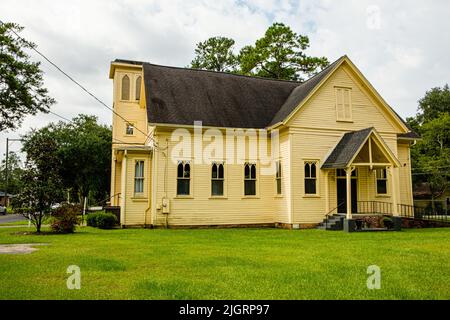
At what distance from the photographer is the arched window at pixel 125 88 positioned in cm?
2494

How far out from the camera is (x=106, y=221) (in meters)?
18.8

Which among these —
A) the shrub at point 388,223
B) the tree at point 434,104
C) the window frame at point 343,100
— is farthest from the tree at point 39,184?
the tree at point 434,104

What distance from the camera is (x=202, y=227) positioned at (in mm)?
19359

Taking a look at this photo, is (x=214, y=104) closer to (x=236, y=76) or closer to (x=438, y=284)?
(x=236, y=76)

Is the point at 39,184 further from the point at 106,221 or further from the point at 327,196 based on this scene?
the point at 327,196

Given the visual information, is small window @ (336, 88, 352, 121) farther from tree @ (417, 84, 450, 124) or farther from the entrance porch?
tree @ (417, 84, 450, 124)

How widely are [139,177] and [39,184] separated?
15.0ft

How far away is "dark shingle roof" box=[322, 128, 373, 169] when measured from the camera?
58.7 ft

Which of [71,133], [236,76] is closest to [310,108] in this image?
[236,76]

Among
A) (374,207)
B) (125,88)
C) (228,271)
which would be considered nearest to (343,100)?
(374,207)

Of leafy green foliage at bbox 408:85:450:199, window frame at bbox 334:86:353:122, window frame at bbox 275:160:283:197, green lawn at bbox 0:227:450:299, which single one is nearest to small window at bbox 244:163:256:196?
window frame at bbox 275:160:283:197

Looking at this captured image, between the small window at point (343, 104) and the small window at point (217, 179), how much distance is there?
685 cm

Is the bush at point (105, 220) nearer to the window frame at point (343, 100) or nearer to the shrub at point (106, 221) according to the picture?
the shrub at point (106, 221)

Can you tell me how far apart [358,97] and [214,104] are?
25.6ft
